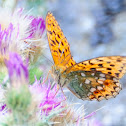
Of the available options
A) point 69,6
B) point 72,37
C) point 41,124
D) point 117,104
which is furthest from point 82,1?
point 41,124

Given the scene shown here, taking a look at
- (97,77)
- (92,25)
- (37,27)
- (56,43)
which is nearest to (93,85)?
(97,77)

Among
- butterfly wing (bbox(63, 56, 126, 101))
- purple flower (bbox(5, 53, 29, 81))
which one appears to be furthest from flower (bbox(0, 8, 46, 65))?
purple flower (bbox(5, 53, 29, 81))

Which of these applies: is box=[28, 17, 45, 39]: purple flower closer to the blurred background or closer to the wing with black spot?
the wing with black spot

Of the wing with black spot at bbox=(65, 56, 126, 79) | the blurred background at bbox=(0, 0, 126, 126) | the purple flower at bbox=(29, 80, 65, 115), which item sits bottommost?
the purple flower at bbox=(29, 80, 65, 115)

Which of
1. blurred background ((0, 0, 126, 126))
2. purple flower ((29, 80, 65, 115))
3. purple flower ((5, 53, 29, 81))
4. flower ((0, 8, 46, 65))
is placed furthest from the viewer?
blurred background ((0, 0, 126, 126))

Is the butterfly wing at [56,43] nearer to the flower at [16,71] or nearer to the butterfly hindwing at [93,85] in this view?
the butterfly hindwing at [93,85]

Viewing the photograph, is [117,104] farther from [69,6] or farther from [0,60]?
[0,60]
